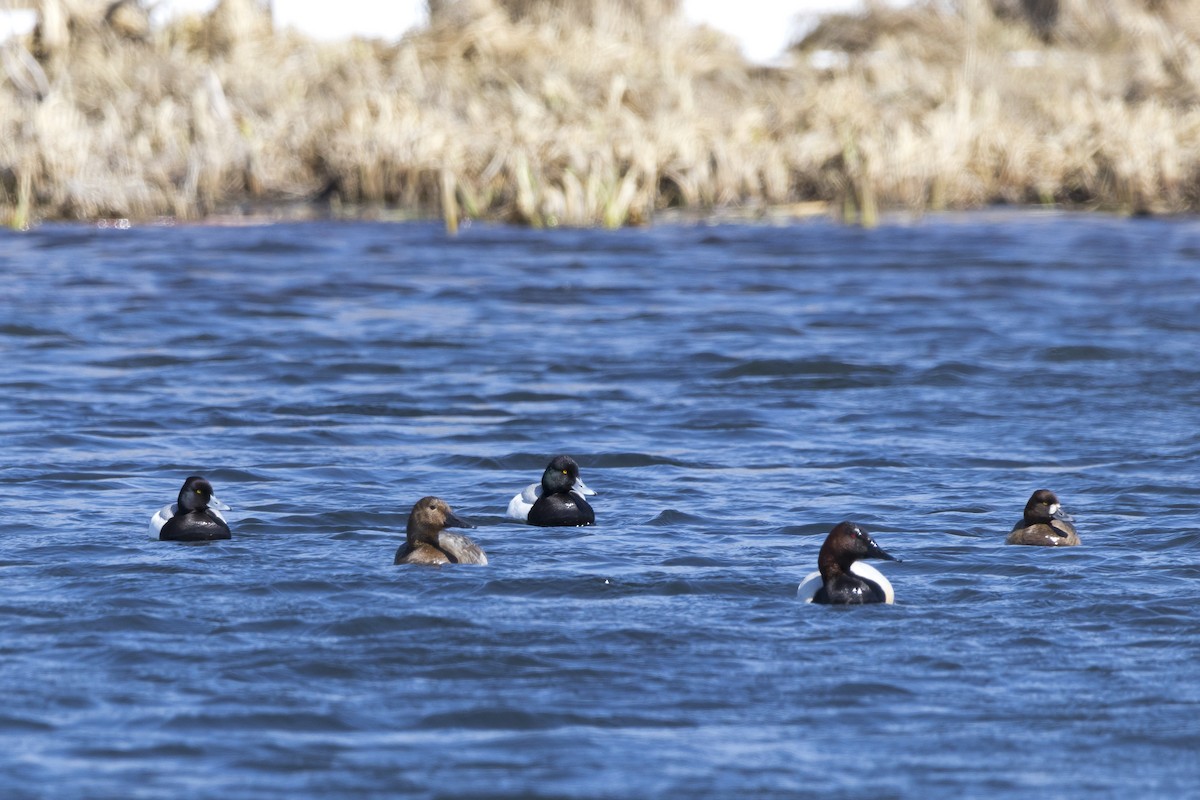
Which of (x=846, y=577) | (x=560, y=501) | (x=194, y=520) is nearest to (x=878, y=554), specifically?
(x=846, y=577)

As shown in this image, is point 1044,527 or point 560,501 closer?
point 1044,527

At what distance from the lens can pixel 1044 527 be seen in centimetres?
977

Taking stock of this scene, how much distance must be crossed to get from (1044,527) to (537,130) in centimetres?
1687

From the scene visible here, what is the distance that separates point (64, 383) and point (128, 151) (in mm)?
10988

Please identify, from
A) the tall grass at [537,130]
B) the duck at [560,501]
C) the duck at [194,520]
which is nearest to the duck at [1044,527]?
the duck at [560,501]

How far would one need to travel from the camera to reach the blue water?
6758mm

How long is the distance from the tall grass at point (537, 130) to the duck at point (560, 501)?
14.1 m

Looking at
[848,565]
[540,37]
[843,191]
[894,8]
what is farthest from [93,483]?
[894,8]

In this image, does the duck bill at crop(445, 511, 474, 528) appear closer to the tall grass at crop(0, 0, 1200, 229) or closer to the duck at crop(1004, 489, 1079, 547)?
the duck at crop(1004, 489, 1079, 547)

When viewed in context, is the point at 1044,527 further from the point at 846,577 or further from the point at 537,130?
the point at 537,130

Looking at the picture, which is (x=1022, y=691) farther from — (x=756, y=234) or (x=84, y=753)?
(x=756, y=234)

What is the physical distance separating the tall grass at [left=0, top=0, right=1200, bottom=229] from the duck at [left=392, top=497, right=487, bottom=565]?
15.2 m

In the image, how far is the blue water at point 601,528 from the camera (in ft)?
22.2

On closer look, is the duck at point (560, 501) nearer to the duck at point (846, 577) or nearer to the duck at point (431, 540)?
the duck at point (431, 540)
